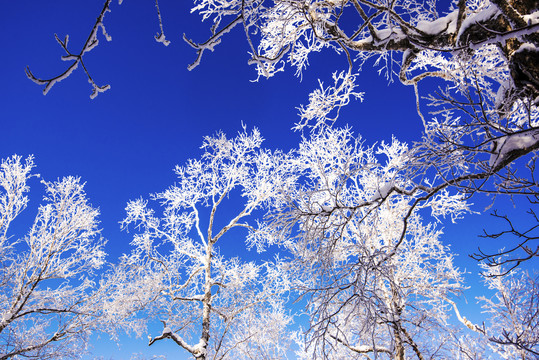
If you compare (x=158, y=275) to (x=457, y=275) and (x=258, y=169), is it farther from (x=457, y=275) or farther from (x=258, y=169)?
(x=457, y=275)

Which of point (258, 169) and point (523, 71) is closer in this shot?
point (523, 71)

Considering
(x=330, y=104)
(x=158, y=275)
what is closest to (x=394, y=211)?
(x=330, y=104)

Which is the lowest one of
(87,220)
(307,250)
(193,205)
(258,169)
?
(307,250)

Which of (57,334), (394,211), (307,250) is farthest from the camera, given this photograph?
(394,211)

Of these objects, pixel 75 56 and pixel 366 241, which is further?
pixel 366 241

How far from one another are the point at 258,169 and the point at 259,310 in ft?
15.7

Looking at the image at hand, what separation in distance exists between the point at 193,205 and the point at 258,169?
271 cm

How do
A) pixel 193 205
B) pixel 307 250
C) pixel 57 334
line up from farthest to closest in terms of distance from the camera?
pixel 193 205 → pixel 57 334 → pixel 307 250

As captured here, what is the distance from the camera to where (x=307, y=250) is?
→ 14.8ft

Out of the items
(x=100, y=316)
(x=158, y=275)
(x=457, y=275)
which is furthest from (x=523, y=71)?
(x=100, y=316)

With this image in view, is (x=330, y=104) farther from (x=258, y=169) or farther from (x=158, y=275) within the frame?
(x=158, y=275)

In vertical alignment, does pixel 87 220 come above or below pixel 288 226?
above

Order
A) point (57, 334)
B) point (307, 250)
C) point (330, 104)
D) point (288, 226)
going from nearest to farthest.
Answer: point (288, 226) < point (307, 250) < point (330, 104) < point (57, 334)

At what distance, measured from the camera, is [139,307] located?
855 centimetres
